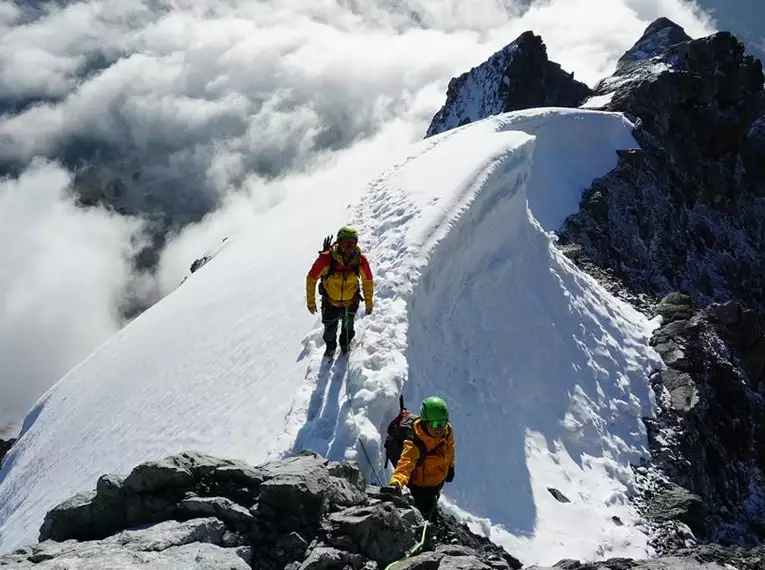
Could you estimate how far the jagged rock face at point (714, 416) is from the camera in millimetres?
16281

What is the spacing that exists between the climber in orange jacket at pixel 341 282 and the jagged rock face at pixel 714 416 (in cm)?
794

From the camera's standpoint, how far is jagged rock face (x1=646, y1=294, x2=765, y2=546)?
16.3 m

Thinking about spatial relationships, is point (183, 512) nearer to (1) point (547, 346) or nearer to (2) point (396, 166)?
(1) point (547, 346)

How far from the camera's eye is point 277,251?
2331cm

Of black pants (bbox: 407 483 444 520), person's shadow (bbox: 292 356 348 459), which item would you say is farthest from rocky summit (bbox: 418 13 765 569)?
person's shadow (bbox: 292 356 348 459)

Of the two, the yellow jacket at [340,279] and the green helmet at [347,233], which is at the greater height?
the green helmet at [347,233]

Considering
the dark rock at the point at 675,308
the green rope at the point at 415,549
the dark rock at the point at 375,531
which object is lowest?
the green rope at the point at 415,549

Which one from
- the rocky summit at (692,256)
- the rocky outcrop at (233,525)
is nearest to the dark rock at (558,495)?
the rocky summit at (692,256)

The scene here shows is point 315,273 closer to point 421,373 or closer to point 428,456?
point 421,373

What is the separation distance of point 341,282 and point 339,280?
55 mm

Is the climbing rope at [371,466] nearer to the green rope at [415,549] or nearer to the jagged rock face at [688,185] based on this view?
the green rope at [415,549]

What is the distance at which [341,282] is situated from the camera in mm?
13109

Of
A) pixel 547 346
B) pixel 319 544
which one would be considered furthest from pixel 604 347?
pixel 319 544

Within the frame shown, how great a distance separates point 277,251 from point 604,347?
Answer: 36.4 ft
